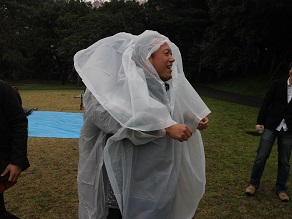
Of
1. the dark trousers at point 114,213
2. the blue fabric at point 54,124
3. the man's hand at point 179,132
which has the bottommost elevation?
the blue fabric at point 54,124

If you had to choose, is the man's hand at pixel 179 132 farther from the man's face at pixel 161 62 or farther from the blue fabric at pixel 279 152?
the blue fabric at pixel 279 152

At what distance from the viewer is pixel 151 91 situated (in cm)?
197

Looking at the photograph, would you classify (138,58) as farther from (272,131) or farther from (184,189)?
(272,131)

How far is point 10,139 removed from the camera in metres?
2.11

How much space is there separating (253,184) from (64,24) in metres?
23.1

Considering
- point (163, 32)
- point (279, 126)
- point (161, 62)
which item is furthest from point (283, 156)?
point (163, 32)

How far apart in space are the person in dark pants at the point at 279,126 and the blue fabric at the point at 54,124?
437cm

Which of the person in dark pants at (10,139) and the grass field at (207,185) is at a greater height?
the person in dark pants at (10,139)

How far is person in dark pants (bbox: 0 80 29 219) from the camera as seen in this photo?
6.74ft

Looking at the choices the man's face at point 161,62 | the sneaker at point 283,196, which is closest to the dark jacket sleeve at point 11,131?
the man's face at point 161,62

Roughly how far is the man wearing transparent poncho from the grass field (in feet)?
4.28

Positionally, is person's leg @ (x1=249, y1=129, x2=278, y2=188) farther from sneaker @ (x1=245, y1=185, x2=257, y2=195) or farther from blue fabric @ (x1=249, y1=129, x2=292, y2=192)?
sneaker @ (x1=245, y1=185, x2=257, y2=195)

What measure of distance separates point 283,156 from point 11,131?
2.95 m

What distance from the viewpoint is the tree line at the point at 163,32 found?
59.3 feet
